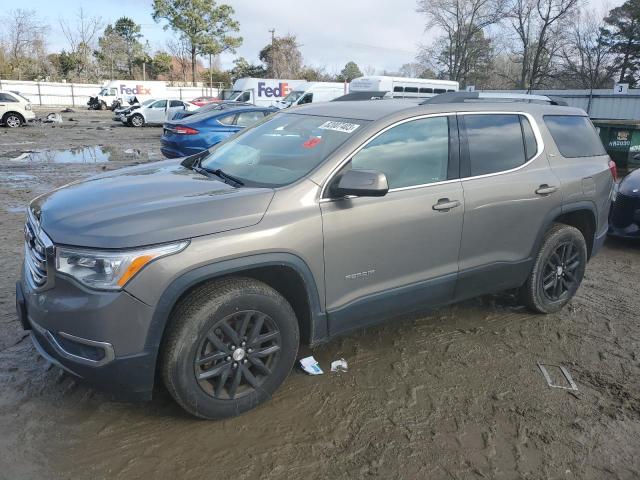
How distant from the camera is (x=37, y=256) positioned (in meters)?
2.80

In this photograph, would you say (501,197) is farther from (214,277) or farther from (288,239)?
(214,277)

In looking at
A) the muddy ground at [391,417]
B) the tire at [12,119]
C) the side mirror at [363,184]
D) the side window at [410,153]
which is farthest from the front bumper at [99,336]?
the tire at [12,119]

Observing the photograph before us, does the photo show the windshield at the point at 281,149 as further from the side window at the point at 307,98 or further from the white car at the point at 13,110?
the side window at the point at 307,98

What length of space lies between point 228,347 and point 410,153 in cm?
175

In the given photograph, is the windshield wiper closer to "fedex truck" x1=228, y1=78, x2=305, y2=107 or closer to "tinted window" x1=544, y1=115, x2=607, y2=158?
"tinted window" x1=544, y1=115, x2=607, y2=158

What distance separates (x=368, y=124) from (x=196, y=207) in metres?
1.29

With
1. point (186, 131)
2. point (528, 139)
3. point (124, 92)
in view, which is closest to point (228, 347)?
point (528, 139)

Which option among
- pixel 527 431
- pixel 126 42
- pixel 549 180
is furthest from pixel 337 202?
pixel 126 42

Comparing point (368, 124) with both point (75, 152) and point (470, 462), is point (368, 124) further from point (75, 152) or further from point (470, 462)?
point (75, 152)

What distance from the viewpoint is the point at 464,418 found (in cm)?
305

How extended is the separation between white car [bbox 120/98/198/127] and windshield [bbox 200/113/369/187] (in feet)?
79.0

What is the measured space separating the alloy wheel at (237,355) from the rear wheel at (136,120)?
2665 cm

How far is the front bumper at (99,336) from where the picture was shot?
2500 millimetres

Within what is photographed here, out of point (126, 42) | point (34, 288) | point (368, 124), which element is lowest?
point (34, 288)
